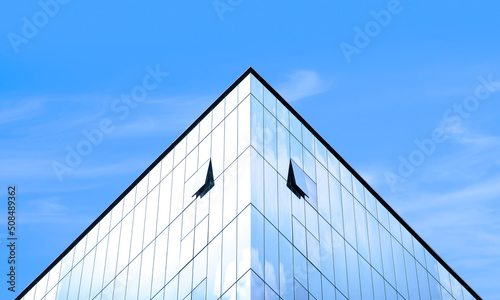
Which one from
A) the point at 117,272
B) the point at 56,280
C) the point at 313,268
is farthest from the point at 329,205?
the point at 56,280

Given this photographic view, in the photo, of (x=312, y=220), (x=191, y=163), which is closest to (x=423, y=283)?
(x=312, y=220)

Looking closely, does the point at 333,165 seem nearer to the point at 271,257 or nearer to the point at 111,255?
the point at 271,257

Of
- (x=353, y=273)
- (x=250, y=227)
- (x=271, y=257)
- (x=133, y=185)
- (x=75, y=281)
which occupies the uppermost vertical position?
(x=133, y=185)

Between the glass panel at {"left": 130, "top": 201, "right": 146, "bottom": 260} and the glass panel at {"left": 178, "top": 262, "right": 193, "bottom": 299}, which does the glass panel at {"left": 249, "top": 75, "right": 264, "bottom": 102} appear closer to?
the glass panel at {"left": 178, "top": 262, "right": 193, "bottom": 299}

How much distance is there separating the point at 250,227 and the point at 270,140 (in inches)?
237

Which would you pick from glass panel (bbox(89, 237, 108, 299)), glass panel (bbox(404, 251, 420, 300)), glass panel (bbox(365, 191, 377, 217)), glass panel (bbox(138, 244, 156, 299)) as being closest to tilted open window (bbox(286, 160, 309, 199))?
glass panel (bbox(138, 244, 156, 299))

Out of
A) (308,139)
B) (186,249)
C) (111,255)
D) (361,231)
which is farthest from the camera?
(111,255)

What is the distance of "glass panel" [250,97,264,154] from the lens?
106 ft

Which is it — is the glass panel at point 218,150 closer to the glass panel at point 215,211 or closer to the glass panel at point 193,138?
the glass panel at point 215,211

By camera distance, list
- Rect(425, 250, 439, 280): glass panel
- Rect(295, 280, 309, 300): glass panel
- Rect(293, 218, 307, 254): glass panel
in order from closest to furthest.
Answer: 1. Rect(295, 280, 309, 300): glass panel
2. Rect(293, 218, 307, 254): glass panel
3. Rect(425, 250, 439, 280): glass panel

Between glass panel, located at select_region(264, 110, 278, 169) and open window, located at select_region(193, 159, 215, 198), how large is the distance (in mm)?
2848

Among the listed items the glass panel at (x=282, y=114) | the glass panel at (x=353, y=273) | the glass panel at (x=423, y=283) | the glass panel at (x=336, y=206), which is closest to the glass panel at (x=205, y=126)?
the glass panel at (x=282, y=114)

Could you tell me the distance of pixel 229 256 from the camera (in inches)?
1144

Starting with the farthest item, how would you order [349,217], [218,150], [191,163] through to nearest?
[349,217] → [191,163] → [218,150]
